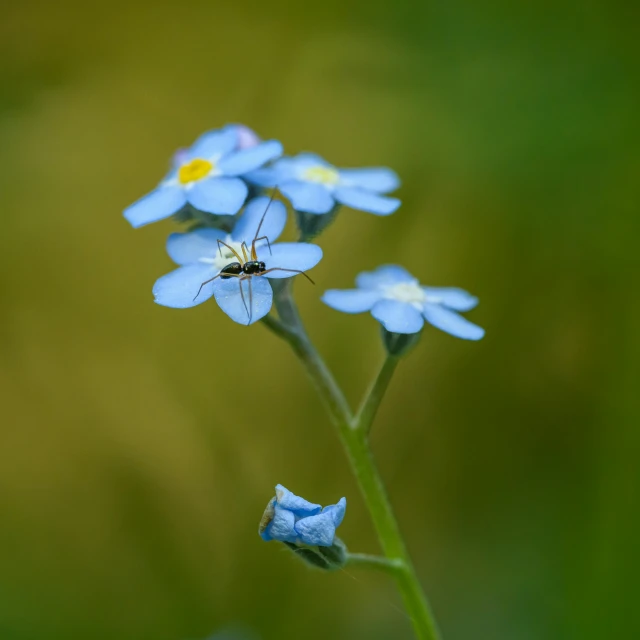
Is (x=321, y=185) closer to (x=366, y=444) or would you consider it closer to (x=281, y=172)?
(x=281, y=172)

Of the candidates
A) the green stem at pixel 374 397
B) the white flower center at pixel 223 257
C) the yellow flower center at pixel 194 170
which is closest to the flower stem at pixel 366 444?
the green stem at pixel 374 397

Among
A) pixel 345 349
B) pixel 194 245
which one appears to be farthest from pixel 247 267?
pixel 345 349

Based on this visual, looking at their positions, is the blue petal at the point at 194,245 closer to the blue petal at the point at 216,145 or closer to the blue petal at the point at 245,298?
the blue petal at the point at 245,298

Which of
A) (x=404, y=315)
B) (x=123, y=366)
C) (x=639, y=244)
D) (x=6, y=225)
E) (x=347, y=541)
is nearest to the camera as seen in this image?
(x=404, y=315)

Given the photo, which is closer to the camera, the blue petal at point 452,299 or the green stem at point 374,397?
the green stem at point 374,397

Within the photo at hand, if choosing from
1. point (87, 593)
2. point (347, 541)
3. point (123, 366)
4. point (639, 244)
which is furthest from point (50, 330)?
point (639, 244)

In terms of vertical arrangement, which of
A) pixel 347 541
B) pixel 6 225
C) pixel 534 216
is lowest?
pixel 347 541

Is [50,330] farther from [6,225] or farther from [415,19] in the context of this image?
[415,19]
